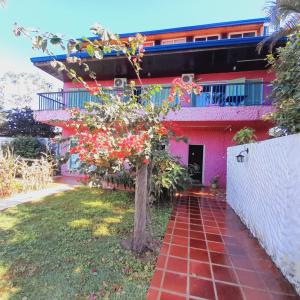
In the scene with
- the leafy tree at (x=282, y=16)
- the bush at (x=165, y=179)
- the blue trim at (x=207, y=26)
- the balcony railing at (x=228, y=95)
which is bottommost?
the bush at (x=165, y=179)

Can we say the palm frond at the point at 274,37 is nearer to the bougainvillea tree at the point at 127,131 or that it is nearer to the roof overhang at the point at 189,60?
the roof overhang at the point at 189,60

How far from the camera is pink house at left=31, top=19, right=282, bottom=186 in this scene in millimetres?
9102

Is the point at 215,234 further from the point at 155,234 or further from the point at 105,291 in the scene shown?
the point at 105,291

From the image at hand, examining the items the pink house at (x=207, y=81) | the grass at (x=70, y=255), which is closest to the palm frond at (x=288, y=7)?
the pink house at (x=207, y=81)

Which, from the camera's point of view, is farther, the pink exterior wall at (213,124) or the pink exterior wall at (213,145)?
the pink exterior wall at (213,145)

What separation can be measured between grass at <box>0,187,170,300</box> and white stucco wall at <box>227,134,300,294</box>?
1.83 m

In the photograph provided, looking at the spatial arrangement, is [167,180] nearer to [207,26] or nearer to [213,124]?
[213,124]

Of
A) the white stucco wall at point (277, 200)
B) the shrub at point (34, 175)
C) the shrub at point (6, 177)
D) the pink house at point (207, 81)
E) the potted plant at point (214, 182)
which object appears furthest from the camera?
the potted plant at point (214, 182)

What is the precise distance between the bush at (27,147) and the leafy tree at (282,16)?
12.2 metres

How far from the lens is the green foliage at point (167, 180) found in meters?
5.97

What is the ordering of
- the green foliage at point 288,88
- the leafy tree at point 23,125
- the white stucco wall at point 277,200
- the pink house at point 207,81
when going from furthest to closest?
the leafy tree at point 23,125 < the pink house at point 207,81 < the green foliage at point 288,88 < the white stucco wall at point 277,200

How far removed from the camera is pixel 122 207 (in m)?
6.02

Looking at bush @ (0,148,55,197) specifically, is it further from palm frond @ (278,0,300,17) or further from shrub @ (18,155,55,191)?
palm frond @ (278,0,300,17)

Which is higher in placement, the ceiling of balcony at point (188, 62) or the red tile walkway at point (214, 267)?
the ceiling of balcony at point (188, 62)
